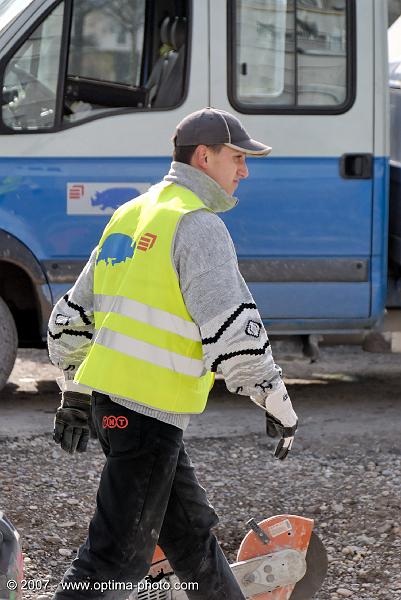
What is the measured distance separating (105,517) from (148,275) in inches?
27.3

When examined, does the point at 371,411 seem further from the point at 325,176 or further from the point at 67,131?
the point at 67,131

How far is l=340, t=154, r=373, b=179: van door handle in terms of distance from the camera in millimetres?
6664

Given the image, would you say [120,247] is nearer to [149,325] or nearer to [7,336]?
[149,325]

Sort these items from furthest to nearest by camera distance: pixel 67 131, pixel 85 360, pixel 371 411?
pixel 371 411 → pixel 67 131 → pixel 85 360

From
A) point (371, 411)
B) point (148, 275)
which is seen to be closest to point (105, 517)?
point (148, 275)

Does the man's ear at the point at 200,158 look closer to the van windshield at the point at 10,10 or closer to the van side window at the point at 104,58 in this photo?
the van side window at the point at 104,58

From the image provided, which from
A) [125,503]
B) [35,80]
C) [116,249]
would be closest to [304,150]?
[35,80]

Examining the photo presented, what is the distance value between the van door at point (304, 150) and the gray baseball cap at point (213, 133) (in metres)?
3.09

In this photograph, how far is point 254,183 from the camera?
261 inches

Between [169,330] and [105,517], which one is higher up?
[169,330]

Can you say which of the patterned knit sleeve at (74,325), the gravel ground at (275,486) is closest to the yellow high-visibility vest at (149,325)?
the patterned knit sleeve at (74,325)

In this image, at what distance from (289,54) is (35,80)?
54.2 inches

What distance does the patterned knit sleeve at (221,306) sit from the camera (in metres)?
3.29

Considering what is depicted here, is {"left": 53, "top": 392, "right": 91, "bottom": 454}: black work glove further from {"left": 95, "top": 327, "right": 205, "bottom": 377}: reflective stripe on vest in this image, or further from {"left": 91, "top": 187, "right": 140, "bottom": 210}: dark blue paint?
{"left": 91, "top": 187, "right": 140, "bottom": 210}: dark blue paint
